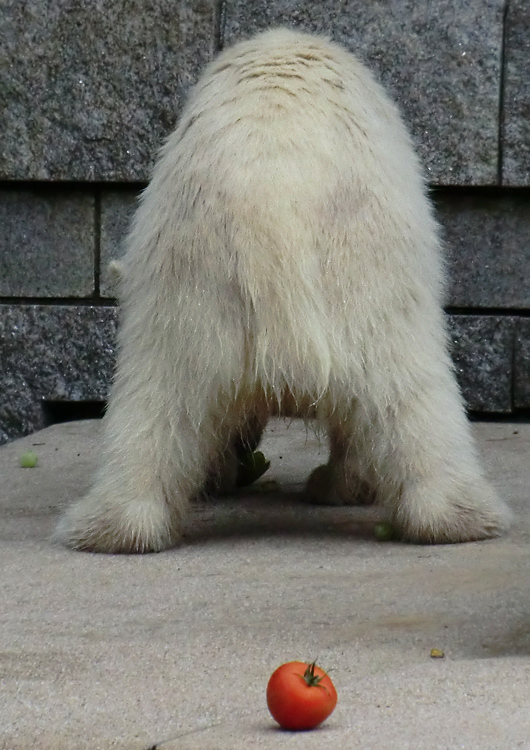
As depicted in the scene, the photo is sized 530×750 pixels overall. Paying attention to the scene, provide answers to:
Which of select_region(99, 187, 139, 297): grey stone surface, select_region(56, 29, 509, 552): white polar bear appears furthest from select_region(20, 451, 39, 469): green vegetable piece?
select_region(56, 29, 509, 552): white polar bear

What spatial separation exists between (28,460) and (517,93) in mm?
3099

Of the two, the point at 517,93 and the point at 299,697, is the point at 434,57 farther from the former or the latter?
the point at 299,697

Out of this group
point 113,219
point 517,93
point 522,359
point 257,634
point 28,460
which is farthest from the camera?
point 113,219

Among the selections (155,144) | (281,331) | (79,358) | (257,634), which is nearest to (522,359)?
(155,144)

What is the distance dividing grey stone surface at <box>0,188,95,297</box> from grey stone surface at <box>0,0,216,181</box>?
0.15 m

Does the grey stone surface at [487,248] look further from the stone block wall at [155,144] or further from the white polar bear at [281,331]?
the white polar bear at [281,331]

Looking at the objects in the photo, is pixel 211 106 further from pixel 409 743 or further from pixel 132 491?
pixel 409 743

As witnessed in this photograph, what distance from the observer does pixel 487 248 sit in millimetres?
6125

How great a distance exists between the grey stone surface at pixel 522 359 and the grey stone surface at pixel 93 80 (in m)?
2.15

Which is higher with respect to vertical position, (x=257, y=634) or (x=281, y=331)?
(x=281, y=331)

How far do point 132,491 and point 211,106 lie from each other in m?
1.32

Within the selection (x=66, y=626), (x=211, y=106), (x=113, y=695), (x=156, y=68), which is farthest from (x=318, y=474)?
(x=156, y=68)

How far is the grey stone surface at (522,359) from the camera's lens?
19.9 feet

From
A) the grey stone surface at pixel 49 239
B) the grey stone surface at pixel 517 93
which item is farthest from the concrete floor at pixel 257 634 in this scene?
the grey stone surface at pixel 517 93
